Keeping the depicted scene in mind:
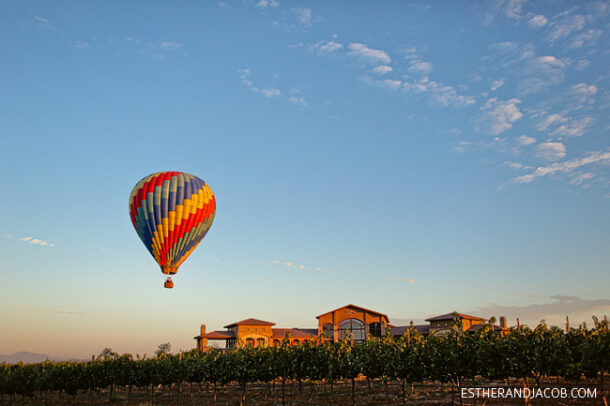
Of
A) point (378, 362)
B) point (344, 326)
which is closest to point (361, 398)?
point (378, 362)

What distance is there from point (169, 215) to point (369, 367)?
18.4 metres

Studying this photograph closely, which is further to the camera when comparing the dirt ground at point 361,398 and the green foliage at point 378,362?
the dirt ground at point 361,398

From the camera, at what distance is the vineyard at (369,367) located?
84.0 feet

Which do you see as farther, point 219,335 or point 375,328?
point 219,335

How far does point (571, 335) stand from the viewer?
89.5 ft

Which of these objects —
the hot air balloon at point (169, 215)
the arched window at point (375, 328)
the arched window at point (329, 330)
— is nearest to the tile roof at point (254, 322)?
the arched window at point (329, 330)

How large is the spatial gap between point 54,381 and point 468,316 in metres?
52.2

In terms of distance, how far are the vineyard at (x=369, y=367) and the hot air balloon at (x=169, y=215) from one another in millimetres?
9671

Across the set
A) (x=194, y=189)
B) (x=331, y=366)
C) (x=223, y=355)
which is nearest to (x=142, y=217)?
(x=194, y=189)

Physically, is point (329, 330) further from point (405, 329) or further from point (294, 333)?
point (405, 329)

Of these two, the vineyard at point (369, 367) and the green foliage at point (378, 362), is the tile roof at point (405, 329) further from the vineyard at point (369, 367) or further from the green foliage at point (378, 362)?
the green foliage at point (378, 362)

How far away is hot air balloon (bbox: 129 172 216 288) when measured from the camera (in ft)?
124

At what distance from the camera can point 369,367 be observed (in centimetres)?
3259

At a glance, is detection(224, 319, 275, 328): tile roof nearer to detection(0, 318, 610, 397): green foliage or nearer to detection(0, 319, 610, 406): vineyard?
detection(0, 319, 610, 406): vineyard
